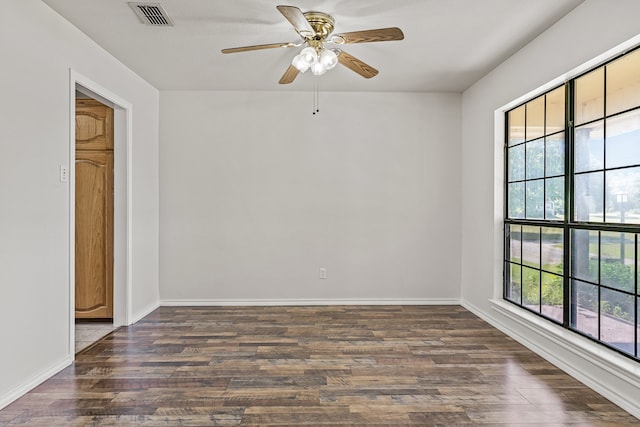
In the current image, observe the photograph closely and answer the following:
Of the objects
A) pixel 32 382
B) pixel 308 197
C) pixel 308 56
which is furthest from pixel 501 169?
pixel 32 382

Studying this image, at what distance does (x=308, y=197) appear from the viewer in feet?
16.4

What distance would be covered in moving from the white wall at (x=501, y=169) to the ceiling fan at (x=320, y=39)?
130 centimetres

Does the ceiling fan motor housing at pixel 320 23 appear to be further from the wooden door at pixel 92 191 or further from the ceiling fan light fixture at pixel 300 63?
the wooden door at pixel 92 191

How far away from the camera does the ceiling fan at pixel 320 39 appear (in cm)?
251

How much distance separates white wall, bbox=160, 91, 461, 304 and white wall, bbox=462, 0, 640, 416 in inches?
13.7

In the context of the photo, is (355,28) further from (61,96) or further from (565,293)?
(565,293)

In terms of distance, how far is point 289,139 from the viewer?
4.97 m

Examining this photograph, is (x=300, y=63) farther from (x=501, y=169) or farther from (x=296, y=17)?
(x=501, y=169)

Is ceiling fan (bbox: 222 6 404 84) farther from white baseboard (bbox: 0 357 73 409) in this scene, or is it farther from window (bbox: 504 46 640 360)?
white baseboard (bbox: 0 357 73 409)

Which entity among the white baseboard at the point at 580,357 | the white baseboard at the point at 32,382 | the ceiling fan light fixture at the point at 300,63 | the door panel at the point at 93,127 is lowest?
the white baseboard at the point at 32,382

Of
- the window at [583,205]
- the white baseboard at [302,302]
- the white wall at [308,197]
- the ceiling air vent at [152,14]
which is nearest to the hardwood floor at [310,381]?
the window at [583,205]

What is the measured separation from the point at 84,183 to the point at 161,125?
3.91 ft

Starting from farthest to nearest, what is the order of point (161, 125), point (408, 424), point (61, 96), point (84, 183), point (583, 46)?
point (161, 125) → point (84, 183) → point (61, 96) → point (583, 46) → point (408, 424)

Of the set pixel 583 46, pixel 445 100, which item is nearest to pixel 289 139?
pixel 445 100
